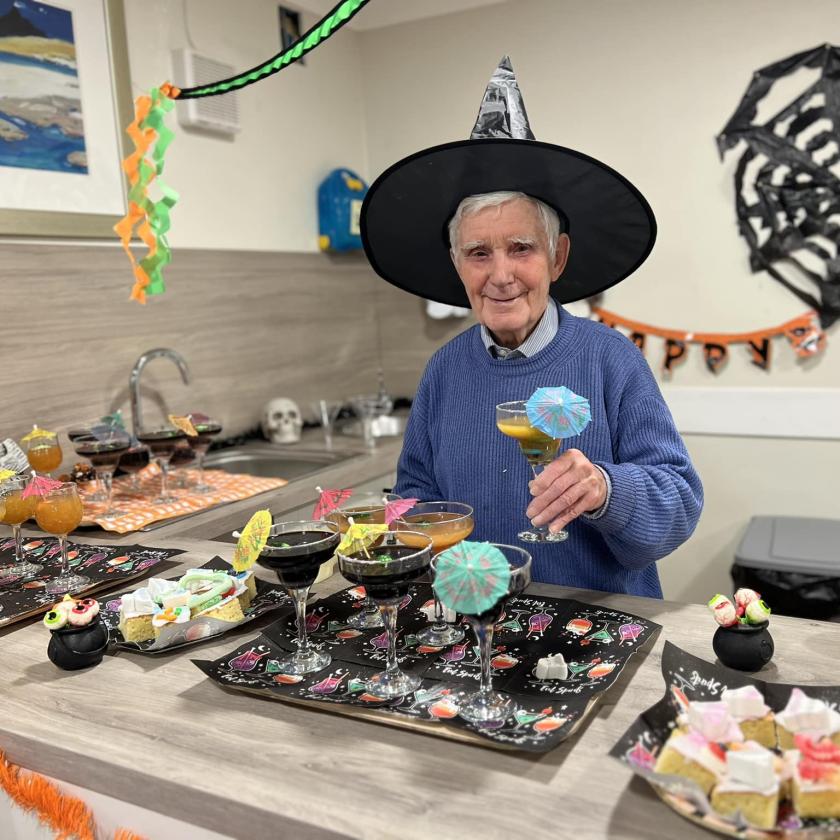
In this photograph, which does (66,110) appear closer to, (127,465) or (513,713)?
(127,465)

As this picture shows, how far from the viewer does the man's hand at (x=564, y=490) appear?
137cm

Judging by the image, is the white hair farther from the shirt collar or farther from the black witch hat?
the shirt collar

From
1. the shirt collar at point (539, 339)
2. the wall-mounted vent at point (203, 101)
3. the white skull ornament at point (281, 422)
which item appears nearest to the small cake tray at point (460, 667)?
the shirt collar at point (539, 339)

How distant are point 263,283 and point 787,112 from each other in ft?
6.94

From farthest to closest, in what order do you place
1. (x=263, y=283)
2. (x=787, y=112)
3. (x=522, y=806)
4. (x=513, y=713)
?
(x=263, y=283)
(x=787, y=112)
(x=513, y=713)
(x=522, y=806)

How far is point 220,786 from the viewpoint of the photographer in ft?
3.09

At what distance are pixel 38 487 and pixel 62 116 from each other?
138 centimetres

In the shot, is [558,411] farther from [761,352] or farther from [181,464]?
[761,352]

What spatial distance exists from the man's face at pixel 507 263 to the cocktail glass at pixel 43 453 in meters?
1.27

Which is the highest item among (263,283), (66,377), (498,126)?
(498,126)

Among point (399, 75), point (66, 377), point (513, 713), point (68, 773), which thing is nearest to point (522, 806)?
point (513, 713)

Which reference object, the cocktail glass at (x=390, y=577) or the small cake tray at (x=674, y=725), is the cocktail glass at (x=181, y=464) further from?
the small cake tray at (x=674, y=725)

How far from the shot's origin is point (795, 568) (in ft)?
8.73

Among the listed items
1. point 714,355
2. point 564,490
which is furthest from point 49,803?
point 714,355
